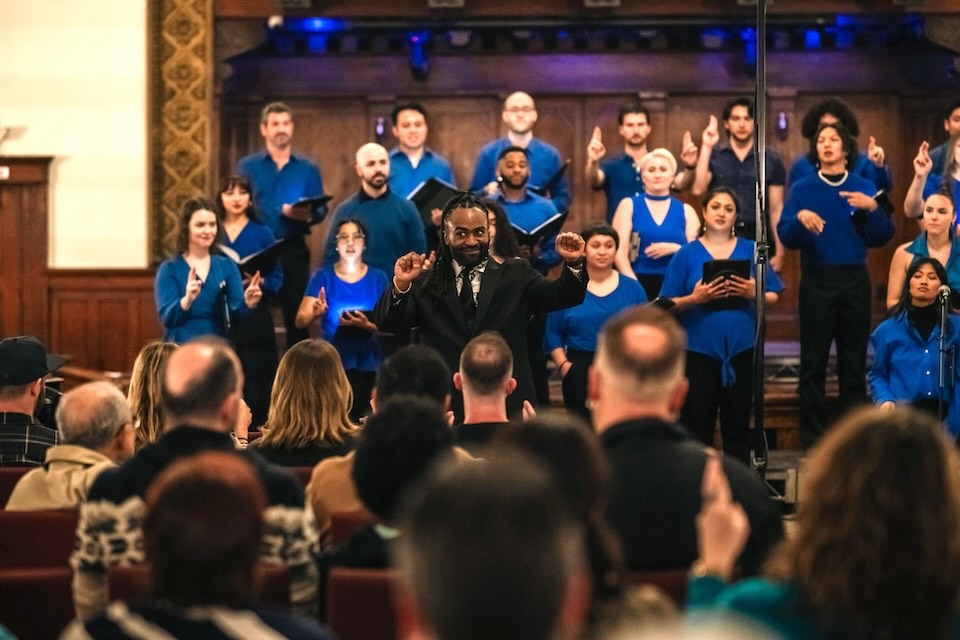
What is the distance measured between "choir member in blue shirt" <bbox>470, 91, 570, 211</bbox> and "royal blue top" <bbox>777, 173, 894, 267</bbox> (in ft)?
3.92

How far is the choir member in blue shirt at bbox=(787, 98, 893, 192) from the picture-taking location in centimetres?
657

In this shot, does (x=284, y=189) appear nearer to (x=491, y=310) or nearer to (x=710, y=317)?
(x=710, y=317)

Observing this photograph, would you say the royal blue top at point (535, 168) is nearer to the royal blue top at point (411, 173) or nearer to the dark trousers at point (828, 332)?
the royal blue top at point (411, 173)

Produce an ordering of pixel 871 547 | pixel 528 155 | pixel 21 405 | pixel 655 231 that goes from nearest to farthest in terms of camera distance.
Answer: pixel 871 547
pixel 21 405
pixel 655 231
pixel 528 155

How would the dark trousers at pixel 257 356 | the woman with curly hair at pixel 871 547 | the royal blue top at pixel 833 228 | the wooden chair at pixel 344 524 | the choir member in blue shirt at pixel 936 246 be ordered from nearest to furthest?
the woman with curly hair at pixel 871 547 < the wooden chair at pixel 344 524 < the choir member in blue shirt at pixel 936 246 < the royal blue top at pixel 833 228 < the dark trousers at pixel 257 356

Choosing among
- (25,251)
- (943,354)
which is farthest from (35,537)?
(25,251)

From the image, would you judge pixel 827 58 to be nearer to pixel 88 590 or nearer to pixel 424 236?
pixel 424 236

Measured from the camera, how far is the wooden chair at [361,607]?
2.35 metres

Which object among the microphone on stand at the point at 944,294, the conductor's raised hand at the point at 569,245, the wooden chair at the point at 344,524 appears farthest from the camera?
the microphone on stand at the point at 944,294

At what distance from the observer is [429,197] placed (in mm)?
6820

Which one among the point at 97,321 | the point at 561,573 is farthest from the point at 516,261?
the point at 97,321

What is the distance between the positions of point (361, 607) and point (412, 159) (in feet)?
16.6

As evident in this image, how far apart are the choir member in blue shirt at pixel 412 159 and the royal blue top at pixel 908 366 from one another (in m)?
2.30

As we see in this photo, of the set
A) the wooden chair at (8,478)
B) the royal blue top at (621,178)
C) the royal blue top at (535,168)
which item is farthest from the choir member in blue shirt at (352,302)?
the wooden chair at (8,478)
